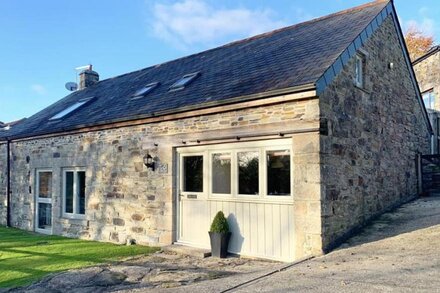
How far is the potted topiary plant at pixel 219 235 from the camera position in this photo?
7.88m

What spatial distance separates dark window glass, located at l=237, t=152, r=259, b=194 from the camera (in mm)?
7852

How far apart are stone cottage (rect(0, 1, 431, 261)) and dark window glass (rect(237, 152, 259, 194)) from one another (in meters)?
0.03

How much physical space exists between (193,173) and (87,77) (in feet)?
39.3

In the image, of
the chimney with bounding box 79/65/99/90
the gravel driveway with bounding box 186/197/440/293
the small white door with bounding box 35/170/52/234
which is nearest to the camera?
the gravel driveway with bounding box 186/197/440/293

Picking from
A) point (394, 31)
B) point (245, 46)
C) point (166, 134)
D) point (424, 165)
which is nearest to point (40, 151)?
point (166, 134)

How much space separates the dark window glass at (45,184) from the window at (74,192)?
930mm

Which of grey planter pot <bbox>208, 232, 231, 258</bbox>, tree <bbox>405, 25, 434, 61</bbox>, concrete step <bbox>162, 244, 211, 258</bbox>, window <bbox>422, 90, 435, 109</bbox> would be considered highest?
tree <bbox>405, 25, 434, 61</bbox>

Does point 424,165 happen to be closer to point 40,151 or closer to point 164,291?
point 164,291

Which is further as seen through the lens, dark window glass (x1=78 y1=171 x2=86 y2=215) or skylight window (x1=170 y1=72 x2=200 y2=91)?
dark window glass (x1=78 y1=171 x2=86 y2=215)

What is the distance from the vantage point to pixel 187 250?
27.6 feet

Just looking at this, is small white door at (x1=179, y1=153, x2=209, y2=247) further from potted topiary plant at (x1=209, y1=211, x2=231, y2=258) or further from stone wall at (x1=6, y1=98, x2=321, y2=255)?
potted topiary plant at (x1=209, y1=211, x2=231, y2=258)

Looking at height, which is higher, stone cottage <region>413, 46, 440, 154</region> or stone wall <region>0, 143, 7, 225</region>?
stone cottage <region>413, 46, 440, 154</region>

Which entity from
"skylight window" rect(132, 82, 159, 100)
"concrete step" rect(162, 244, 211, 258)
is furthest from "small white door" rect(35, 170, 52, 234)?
"concrete step" rect(162, 244, 211, 258)

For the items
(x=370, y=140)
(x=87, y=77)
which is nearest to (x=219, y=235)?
(x=370, y=140)
